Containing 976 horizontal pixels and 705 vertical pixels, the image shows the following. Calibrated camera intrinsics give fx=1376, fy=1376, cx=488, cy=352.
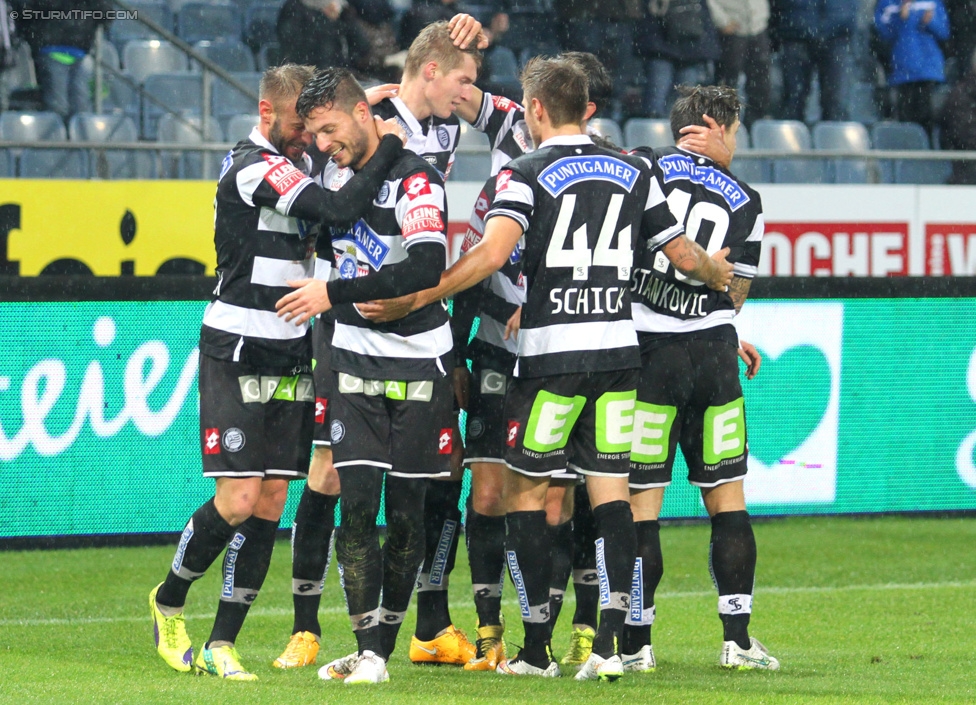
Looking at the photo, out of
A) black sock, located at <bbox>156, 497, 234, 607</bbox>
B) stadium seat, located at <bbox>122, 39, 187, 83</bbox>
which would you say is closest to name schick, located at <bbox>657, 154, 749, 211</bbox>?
black sock, located at <bbox>156, 497, 234, 607</bbox>

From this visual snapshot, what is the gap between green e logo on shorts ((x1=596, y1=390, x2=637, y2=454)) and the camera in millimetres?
4605

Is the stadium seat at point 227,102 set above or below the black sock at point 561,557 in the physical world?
above

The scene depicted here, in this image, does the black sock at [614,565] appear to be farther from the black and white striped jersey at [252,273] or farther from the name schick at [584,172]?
the black and white striped jersey at [252,273]

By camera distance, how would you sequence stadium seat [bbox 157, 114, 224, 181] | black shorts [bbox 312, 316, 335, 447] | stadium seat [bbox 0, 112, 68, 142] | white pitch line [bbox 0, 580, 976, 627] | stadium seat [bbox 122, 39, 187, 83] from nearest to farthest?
black shorts [bbox 312, 316, 335, 447], white pitch line [bbox 0, 580, 976, 627], stadium seat [bbox 157, 114, 224, 181], stadium seat [bbox 0, 112, 68, 142], stadium seat [bbox 122, 39, 187, 83]

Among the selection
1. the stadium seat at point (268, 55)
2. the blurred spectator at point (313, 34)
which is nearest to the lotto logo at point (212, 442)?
the blurred spectator at point (313, 34)

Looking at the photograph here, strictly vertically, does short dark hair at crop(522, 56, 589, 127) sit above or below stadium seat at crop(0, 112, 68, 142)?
below

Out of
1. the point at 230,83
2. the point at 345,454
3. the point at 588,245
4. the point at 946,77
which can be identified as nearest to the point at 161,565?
the point at 345,454

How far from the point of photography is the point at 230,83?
34.6ft

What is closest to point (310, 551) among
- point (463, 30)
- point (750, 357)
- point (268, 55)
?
point (750, 357)

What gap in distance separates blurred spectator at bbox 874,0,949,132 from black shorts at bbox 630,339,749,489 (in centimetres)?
827

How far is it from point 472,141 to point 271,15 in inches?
93.2

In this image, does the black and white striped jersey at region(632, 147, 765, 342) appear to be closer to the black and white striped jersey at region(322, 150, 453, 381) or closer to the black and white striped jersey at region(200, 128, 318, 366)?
the black and white striped jersey at region(322, 150, 453, 381)

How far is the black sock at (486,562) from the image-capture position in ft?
16.4

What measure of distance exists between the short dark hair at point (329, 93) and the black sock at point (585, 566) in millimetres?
1835
